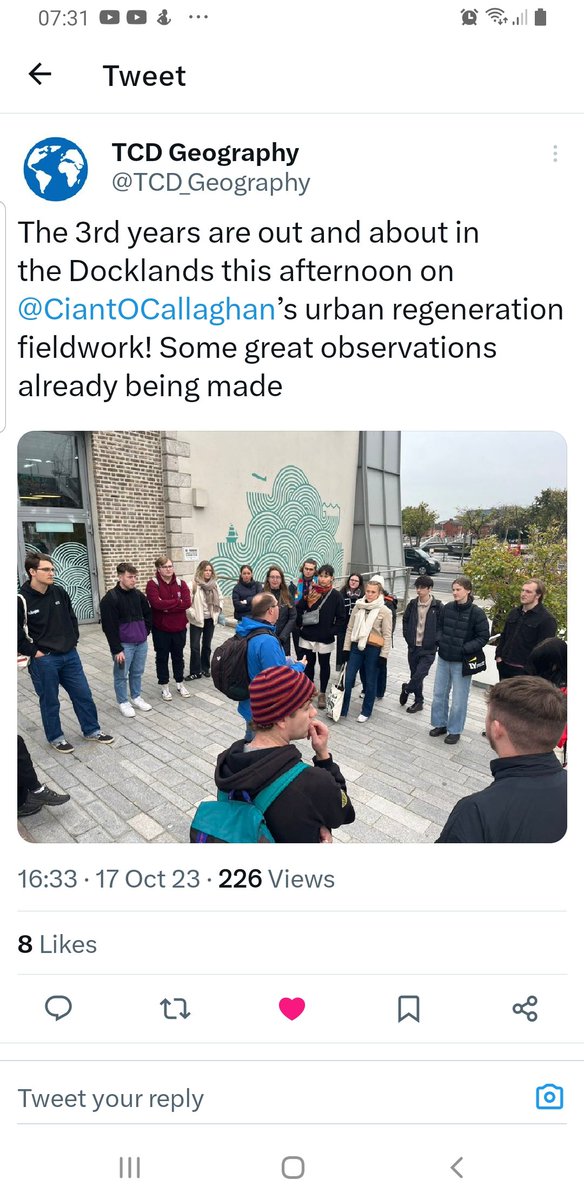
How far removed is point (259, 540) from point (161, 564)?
3527mm

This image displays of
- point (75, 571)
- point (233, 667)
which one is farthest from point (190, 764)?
point (75, 571)

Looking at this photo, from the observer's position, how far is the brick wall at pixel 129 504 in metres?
5.50

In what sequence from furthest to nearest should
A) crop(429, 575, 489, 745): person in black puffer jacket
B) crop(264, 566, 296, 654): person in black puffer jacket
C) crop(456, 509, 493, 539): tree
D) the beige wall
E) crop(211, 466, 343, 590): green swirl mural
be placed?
crop(211, 466, 343, 590): green swirl mural < the beige wall < crop(264, 566, 296, 654): person in black puffer jacket < crop(429, 575, 489, 745): person in black puffer jacket < crop(456, 509, 493, 539): tree

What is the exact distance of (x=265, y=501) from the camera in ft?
24.4

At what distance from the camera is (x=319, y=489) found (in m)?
7.85

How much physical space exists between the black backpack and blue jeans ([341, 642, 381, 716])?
172 centimetres

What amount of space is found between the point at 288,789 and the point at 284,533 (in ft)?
22.2

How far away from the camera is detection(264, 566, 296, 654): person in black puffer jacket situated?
4242mm

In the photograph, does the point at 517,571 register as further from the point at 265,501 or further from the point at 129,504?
the point at 265,501

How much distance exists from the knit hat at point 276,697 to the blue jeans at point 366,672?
9.67 ft

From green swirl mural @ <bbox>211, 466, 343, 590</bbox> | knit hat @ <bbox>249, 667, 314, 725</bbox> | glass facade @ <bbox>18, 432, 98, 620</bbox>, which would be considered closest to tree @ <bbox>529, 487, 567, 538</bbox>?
knit hat @ <bbox>249, 667, 314, 725</bbox>
